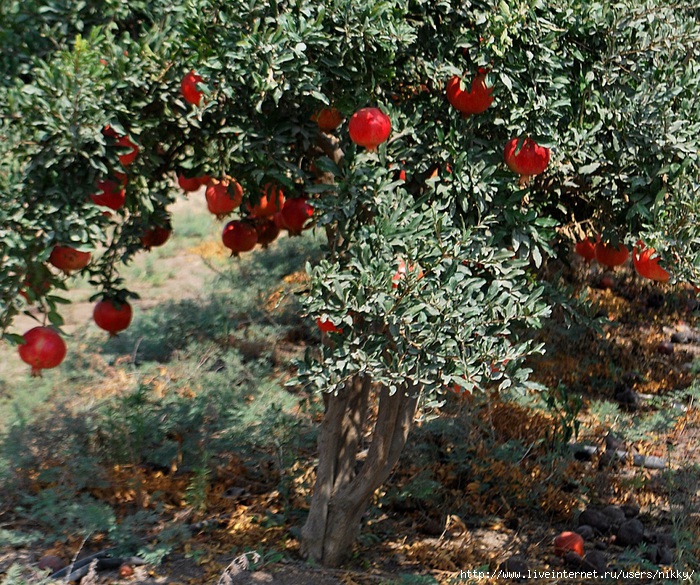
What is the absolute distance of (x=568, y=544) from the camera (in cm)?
414

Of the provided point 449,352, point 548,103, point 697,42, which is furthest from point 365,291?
point 697,42

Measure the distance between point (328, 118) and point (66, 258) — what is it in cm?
117

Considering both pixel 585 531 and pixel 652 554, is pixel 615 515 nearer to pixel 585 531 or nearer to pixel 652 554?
pixel 585 531

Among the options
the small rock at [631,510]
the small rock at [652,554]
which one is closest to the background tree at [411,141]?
the small rock at [652,554]

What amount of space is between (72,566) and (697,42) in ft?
11.1

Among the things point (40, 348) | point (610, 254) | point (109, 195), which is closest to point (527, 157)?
point (610, 254)

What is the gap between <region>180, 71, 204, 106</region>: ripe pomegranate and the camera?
3.11 meters

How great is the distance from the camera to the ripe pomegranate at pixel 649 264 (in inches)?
124

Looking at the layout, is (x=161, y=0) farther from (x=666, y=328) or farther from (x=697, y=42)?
(x=666, y=328)

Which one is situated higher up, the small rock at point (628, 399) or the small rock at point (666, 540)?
the small rock at point (628, 399)

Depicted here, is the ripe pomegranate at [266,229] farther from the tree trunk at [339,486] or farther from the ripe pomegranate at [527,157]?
the ripe pomegranate at [527,157]

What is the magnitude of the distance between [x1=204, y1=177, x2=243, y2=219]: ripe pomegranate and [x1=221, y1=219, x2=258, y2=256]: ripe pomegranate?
14.9 inches

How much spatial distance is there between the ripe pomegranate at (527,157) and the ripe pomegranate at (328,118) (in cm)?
69

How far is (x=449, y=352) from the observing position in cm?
294
